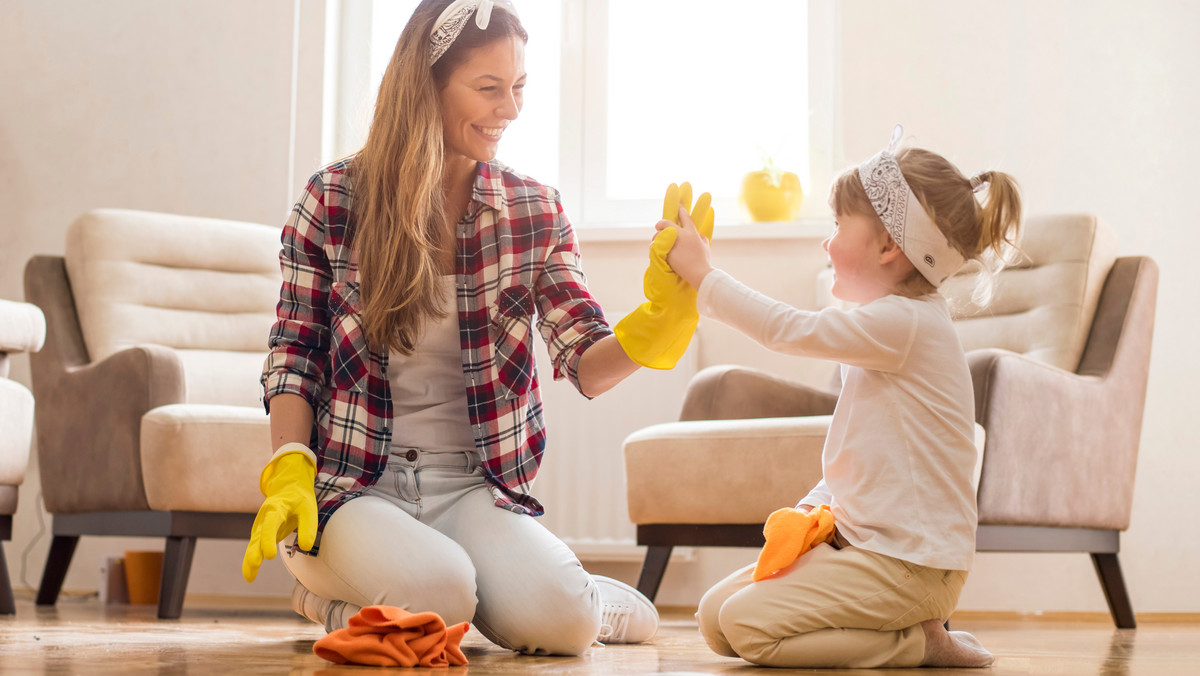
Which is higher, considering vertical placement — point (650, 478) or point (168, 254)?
point (168, 254)

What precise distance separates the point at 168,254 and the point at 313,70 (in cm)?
77

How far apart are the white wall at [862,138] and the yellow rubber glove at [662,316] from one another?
146 cm

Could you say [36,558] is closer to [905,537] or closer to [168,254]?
[168,254]

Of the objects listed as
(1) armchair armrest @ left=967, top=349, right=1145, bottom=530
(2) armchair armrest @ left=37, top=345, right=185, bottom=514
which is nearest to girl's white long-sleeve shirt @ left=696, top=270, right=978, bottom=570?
(1) armchair armrest @ left=967, top=349, right=1145, bottom=530

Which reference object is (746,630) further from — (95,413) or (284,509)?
(95,413)

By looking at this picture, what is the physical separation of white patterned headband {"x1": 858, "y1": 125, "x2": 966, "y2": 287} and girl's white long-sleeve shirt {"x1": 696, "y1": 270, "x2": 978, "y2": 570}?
0.16 feet

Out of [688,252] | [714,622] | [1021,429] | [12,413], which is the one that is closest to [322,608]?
[714,622]

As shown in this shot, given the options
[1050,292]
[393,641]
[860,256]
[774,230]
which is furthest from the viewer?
[774,230]

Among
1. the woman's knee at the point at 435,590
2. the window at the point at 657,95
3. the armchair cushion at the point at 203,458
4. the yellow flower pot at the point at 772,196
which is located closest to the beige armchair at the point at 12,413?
the armchair cushion at the point at 203,458

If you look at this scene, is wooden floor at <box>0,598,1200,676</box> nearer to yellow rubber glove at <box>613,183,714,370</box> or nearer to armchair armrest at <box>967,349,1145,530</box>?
armchair armrest at <box>967,349,1145,530</box>

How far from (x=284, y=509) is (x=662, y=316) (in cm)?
50

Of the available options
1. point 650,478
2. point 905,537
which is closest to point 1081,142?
point 650,478

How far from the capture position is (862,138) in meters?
2.86

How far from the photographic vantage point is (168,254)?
2.66 metres
